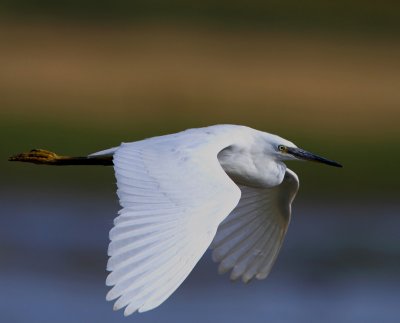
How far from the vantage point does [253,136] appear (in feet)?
20.3

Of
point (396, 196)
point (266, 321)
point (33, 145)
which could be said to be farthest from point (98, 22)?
point (266, 321)

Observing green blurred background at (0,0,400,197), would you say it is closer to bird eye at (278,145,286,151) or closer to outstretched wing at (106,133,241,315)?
bird eye at (278,145,286,151)

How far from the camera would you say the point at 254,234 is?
6.57 meters

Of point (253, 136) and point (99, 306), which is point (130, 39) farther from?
point (253, 136)

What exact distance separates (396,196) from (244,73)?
2652 mm

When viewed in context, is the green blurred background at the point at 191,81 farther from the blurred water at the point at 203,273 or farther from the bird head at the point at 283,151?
the bird head at the point at 283,151

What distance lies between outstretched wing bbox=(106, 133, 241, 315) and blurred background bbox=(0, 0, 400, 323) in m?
2.82

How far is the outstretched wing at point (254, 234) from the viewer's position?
6.55 metres

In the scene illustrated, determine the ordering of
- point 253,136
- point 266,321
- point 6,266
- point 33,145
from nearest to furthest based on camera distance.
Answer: point 253,136 < point 266,321 < point 6,266 < point 33,145

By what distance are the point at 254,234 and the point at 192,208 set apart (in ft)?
5.27

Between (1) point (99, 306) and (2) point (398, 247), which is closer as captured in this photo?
(1) point (99, 306)

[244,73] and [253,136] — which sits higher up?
[253,136]

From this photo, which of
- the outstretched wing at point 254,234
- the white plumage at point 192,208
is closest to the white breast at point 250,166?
the white plumage at point 192,208

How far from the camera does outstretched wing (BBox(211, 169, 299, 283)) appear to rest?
6.55m
